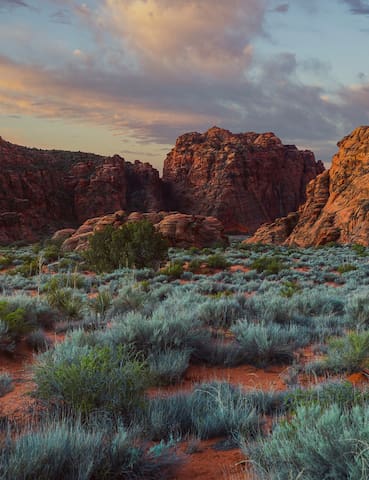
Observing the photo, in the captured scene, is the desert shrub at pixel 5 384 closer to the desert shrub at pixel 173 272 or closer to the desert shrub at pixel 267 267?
the desert shrub at pixel 173 272

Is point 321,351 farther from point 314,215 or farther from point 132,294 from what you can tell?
point 314,215

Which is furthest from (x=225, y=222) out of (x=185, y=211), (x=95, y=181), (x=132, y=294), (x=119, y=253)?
(x=132, y=294)

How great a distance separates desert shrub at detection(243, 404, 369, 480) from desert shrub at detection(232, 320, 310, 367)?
111 inches

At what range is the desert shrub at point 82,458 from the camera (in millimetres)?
2297

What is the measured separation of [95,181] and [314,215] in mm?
42548

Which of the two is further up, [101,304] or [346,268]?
[101,304]

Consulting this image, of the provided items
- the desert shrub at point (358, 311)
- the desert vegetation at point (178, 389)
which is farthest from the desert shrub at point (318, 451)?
the desert shrub at point (358, 311)

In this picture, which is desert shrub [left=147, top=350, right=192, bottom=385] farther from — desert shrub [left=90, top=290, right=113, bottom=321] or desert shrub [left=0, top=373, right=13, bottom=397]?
desert shrub [left=90, top=290, right=113, bottom=321]

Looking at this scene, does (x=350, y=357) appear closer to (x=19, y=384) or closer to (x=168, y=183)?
(x=19, y=384)

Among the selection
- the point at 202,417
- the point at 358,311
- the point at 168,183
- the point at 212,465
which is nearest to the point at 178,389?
the point at 202,417

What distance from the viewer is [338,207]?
4266 cm

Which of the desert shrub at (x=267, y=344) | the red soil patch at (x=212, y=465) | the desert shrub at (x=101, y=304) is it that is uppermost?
the red soil patch at (x=212, y=465)

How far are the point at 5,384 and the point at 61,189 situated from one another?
7309 centimetres

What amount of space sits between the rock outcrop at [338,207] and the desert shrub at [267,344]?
30867 mm
